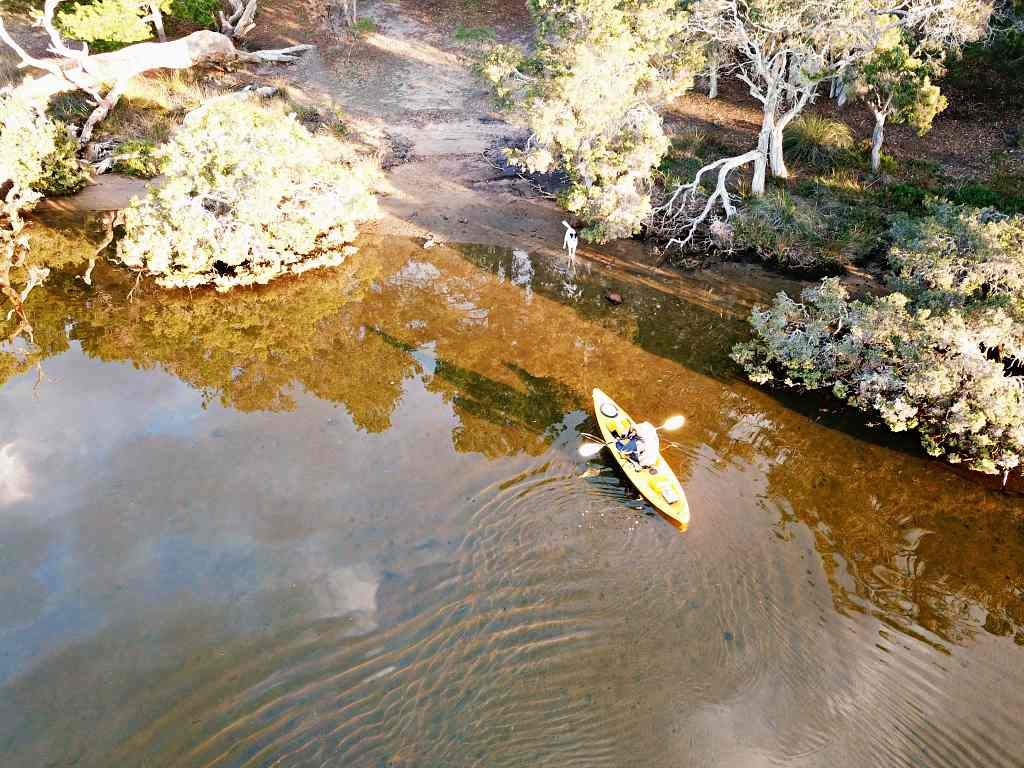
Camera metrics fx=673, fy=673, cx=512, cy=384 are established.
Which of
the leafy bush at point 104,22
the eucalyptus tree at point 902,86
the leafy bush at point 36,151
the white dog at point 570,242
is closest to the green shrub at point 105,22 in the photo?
the leafy bush at point 104,22

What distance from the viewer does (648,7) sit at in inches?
638

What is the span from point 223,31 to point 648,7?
2078cm

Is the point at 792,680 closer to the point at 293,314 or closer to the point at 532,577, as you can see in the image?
the point at 532,577

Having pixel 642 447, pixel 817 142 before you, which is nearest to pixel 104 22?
pixel 642 447

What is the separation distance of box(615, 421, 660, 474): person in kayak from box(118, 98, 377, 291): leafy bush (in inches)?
407

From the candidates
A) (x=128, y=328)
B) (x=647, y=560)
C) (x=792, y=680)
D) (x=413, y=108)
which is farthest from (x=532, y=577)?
(x=413, y=108)

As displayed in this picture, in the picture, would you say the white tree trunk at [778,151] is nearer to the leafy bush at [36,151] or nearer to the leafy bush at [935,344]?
the leafy bush at [935,344]

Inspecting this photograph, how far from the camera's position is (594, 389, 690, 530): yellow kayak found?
11.2 m

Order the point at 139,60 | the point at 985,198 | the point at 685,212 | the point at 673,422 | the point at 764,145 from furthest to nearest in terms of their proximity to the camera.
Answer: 1. the point at 139,60
2. the point at 685,212
3. the point at 764,145
4. the point at 985,198
5. the point at 673,422

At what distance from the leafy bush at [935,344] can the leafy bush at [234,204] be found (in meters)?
11.3

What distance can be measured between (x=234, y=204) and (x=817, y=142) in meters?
17.5

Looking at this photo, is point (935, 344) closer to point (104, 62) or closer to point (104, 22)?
point (104, 22)

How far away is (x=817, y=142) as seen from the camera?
21.4 m

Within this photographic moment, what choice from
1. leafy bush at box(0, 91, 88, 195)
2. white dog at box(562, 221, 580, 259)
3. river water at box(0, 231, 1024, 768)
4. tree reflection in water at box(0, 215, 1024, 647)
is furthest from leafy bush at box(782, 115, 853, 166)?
leafy bush at box(0, 91, 88, 195)
